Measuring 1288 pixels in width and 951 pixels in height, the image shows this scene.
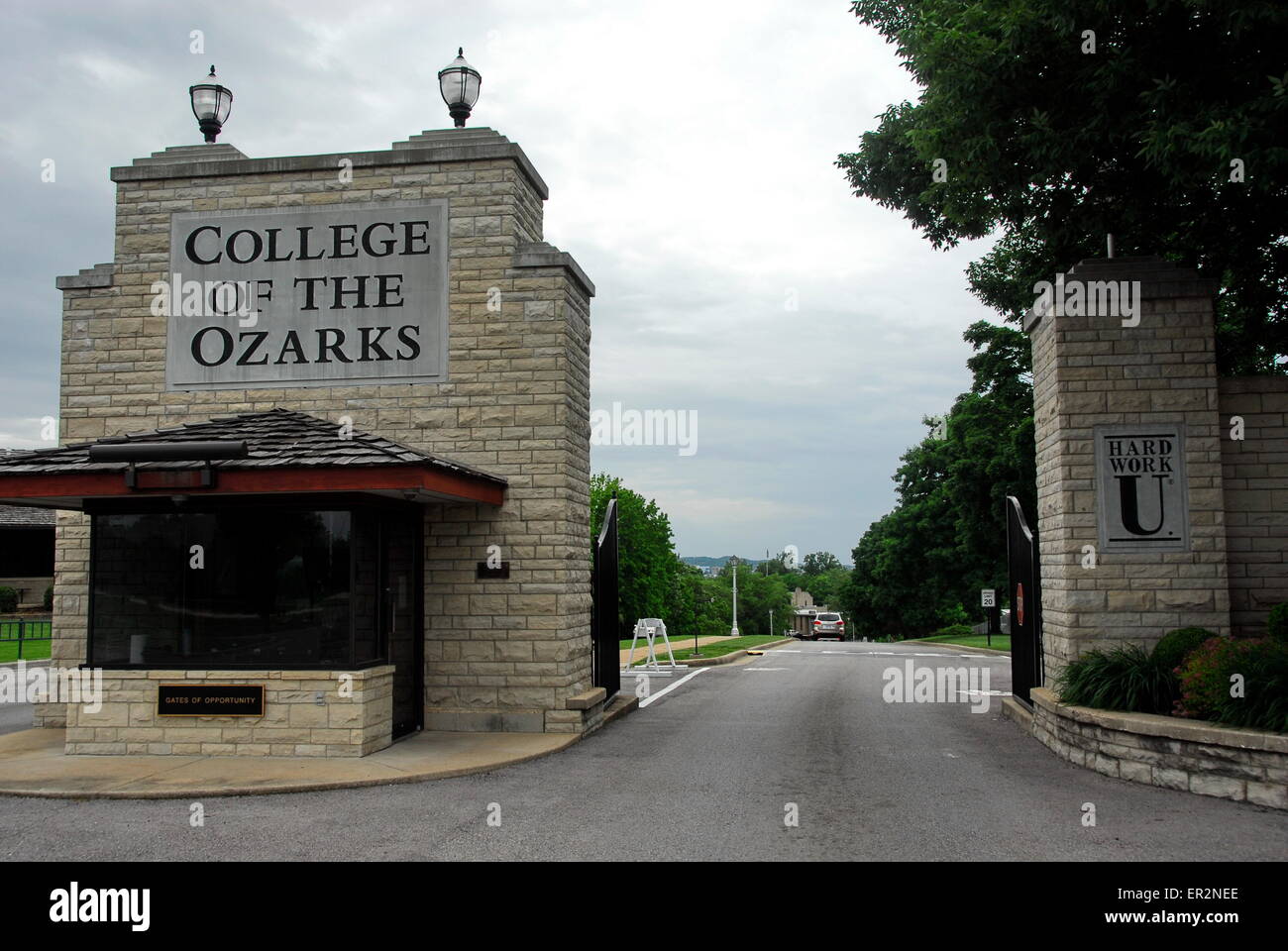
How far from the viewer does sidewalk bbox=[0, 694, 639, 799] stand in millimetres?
8102

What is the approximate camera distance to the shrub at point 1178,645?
9.33m

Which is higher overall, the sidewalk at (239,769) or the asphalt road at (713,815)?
the sidewalk at (239,769)

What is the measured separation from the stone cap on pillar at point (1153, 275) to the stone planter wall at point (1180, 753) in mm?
4304

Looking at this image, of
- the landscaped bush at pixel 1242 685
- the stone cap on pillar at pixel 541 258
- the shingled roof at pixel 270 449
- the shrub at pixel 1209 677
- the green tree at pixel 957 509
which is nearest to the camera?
the landscaped bush at pixel 1242 685

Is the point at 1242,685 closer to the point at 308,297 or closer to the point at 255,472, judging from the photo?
the point at 255,472

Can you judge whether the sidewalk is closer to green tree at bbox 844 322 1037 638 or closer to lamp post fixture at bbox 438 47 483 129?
lamp post fixture at bbox 438 47 483 129

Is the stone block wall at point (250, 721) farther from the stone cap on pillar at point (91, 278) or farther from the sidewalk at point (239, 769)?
the stone cap on pillar at point (91, 278)

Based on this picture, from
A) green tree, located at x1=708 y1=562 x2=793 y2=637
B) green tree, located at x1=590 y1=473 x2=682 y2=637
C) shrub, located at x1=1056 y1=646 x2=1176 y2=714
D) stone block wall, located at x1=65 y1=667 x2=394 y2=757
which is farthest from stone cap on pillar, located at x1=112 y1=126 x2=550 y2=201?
green tree, located at x1=708 y1=562 x2=793 y2=637

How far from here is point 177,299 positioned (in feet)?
37.9

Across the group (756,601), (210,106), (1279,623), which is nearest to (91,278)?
(210,106)

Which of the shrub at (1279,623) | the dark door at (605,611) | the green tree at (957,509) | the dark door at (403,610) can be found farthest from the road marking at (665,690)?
the green tree at (957,509)

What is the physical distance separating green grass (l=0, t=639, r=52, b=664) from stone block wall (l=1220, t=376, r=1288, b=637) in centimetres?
2247

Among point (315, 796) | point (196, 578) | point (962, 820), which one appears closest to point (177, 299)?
point (196, 578)
